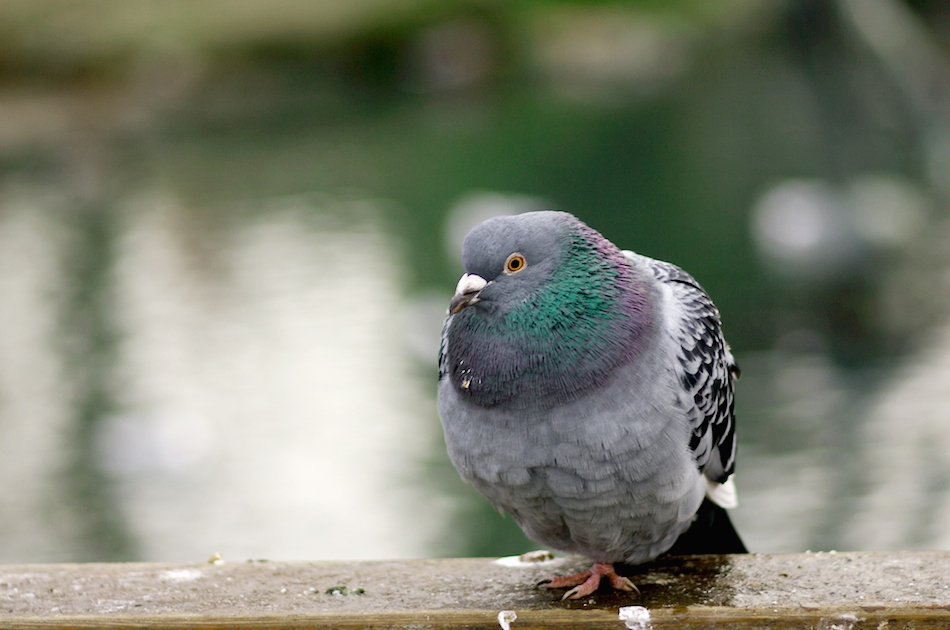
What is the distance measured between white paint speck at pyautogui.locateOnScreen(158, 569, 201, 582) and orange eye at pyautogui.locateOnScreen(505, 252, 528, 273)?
1404mm

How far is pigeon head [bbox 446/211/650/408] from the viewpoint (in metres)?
3.11

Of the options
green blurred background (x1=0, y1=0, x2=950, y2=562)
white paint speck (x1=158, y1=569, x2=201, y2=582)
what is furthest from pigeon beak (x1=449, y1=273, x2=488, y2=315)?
green blurred background (x1=0, y1=0, x2=950, y2=562)

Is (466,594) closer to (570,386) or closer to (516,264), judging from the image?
(570,386)

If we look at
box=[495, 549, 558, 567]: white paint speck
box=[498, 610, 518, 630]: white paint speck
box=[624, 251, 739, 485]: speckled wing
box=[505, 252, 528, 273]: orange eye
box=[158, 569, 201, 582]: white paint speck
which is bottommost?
box=[495, 549, 558, 567]: white paint speck

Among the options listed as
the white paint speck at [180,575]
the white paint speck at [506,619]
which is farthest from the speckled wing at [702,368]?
the white paint speck at [180,575]

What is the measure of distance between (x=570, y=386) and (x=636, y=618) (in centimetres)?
65

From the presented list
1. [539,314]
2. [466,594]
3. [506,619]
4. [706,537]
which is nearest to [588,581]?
[466,594]

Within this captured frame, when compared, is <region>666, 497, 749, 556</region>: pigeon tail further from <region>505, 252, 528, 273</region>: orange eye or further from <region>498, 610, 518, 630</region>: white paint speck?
<region>505, 252, 528, 273</region>: orange eye

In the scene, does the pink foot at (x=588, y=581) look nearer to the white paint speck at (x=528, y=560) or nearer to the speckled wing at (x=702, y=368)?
the white paint speck at (x=528, y=560)

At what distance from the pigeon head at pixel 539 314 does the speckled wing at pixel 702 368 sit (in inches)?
8.6

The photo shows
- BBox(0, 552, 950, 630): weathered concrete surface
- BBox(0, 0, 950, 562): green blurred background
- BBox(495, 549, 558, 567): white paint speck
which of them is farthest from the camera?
BBox(0, 0, 950, 562): green blurred background

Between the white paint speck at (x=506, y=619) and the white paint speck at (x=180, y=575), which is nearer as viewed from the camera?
the white paint speck at (x=506, y=619)

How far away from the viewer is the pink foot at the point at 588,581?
3367 mm

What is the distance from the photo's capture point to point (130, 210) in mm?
20062
